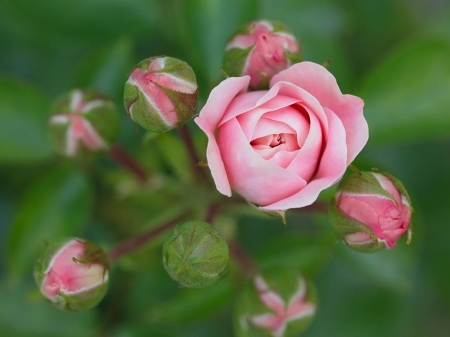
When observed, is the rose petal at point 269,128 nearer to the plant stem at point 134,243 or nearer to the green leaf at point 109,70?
the plant stem at point 134,243

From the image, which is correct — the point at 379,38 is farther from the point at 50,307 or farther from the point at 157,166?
the point at 50,307

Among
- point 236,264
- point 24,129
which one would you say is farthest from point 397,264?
point 24,129

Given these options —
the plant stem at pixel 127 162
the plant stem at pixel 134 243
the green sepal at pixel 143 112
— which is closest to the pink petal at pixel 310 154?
the green sepal at pixel 143 112

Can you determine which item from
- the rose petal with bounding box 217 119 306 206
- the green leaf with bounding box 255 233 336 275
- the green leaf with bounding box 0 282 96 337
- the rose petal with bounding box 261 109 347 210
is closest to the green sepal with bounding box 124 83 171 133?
the rose petal with bounding box 217 119 306 206

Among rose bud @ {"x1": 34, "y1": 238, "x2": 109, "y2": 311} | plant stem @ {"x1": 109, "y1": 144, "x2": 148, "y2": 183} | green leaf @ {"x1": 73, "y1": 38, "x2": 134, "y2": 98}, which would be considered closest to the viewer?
rose bud @ {"x1": 34, "y1": 238, "x2": 109, "y2": 311}

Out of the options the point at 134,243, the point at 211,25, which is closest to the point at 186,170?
the point at 134,243

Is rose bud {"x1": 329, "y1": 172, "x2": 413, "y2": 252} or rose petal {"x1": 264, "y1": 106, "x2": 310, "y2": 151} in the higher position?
rose petal {"x1": 264, "y1": 106, "x2": 310, "y2": 151}

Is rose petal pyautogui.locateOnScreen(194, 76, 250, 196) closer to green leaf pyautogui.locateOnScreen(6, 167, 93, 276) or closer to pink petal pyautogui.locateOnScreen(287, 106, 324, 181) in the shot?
pink petal pyautogui.locateOnScreen(287, 106, 324, 181)
